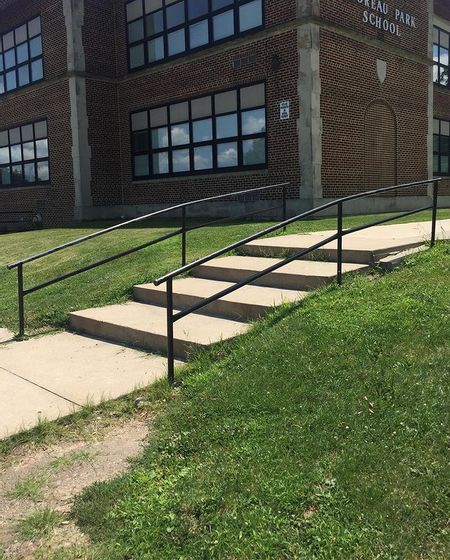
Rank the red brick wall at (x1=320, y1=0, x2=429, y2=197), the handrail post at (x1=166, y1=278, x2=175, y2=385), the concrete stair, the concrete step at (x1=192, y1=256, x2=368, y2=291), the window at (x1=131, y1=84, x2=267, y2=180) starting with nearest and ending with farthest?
the handrail post at (x1=166, y1=278, x2=175, y2=385), the concrete stair, the concrete step at (x1=192, y1=256, x2=368, y2=291), the red brick wall at (x1=320, y1=0, x2=429, y2=197), the window at (x1=131, y1=84, x2=267, y2=180)

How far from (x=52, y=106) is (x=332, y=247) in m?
17.3

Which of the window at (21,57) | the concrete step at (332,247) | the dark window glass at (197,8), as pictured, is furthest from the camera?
the window at (21,57)

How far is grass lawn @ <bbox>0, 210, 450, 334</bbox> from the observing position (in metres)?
7.65

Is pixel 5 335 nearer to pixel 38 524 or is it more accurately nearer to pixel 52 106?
pixel 38 524

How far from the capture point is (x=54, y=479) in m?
3.49

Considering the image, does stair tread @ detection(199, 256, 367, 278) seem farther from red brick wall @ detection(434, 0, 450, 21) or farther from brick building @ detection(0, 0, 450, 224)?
red brick wall @ detection(434, 0, 450, 21)

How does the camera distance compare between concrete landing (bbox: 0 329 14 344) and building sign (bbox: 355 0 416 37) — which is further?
building sign (bbox: 355 0 416 37)

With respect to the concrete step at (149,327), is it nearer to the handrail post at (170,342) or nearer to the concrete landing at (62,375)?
the concrete landing at (62,375)

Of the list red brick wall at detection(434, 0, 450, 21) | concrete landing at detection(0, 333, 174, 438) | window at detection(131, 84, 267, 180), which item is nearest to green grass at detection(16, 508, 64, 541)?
concrete landing at detection(0, 333, 174, 438)

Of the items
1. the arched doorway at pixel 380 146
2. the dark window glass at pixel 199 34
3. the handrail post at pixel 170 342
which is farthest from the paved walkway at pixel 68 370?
the dark window glass at pixel 199 34

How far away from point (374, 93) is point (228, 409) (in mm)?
14943

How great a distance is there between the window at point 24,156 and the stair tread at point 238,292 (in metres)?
16.7

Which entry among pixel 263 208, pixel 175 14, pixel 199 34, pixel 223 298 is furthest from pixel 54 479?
pixel 175 14

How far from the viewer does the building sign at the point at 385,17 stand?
16359 millimetres
